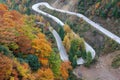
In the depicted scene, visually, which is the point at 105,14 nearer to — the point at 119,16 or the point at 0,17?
the point at 119,16

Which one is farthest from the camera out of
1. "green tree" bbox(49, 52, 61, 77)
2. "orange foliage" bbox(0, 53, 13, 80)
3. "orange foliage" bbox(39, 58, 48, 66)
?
"green tree" bbox(49, 52, 61, 77)

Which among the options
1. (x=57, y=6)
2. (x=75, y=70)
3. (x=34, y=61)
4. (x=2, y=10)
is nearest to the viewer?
(x=34, y=61)

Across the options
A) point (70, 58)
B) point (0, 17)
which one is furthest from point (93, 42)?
point (0, 17)

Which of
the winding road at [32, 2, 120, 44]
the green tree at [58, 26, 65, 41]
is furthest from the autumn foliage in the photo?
the green tree at [58, 26, 65, 41]

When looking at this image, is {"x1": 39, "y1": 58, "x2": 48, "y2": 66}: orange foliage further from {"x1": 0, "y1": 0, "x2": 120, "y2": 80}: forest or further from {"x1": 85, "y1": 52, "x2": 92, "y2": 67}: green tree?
{"x1": 85, "y1": 52, "x2": 92, "y2": 67}: green tree

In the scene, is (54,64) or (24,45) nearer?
(24,45)

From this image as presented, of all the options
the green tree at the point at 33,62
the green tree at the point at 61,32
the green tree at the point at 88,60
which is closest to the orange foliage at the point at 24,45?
the green tree at the point at 33,62

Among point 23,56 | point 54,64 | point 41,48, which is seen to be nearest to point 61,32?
point 54,64

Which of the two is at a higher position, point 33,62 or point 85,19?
point 85,19

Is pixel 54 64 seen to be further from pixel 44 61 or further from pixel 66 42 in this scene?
pixel 66 42

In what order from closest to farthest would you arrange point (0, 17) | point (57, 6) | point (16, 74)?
1. point (16, 74)
2. point (0, 17)
3. point (57, 6)

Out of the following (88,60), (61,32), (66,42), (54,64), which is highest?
(54,64)
